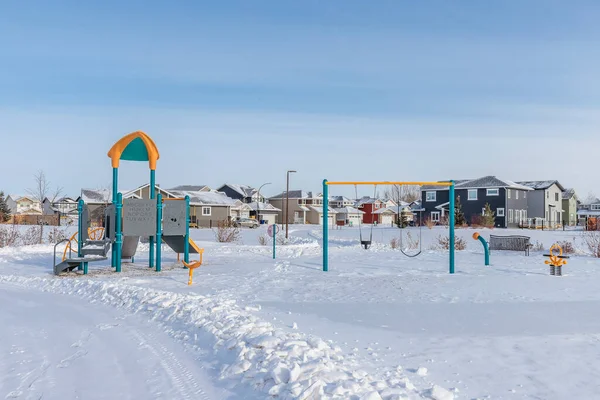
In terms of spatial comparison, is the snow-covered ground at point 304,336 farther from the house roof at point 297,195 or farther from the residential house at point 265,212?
the house roof at point 297,195

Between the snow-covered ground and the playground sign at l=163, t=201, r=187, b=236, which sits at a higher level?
the playground sign at l=163, t=201, r=187, b=236

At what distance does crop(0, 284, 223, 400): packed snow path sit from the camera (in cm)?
551

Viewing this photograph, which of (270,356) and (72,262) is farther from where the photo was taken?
(72,262)

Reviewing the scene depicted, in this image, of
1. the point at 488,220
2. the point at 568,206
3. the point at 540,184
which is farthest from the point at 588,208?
the point at 488,220

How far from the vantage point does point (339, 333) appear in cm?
785

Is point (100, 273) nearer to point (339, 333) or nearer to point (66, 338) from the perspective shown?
point (66, 338)

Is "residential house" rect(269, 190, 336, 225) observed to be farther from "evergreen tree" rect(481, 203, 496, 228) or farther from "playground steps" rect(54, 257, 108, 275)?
"playground steps" rect(54, 257, 108, 275)

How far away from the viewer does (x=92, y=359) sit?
263 inches

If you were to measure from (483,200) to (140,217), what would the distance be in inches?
2184

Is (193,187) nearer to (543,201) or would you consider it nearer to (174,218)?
(543,201)

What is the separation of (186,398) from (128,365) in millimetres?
1465

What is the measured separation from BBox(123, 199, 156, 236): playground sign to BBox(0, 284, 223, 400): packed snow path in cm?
597

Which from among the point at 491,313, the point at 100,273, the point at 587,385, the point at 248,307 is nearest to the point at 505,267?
the point at 491,313

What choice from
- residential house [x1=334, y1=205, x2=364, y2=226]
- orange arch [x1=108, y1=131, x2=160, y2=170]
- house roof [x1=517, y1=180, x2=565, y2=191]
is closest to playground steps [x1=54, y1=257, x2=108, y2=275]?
orange arch [x1=108, y1=131, x2=160, y2=170]
